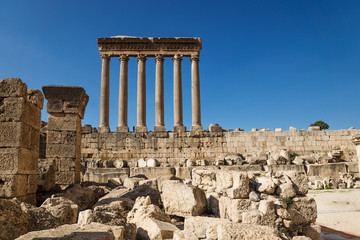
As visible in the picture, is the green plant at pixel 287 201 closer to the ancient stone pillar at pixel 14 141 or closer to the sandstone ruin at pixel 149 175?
the sandstone ruin at pixel 149 175

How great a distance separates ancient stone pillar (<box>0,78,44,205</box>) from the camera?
633 cm

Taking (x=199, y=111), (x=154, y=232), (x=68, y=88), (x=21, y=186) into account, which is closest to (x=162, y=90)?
(x=199, y=111)

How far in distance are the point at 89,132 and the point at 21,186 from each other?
1271cm

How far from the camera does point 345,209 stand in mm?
10320

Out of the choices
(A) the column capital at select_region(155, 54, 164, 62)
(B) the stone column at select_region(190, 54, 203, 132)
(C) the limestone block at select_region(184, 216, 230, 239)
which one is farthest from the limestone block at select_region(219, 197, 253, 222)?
(A) the column capital at select_region(155, 54, 164, 62)

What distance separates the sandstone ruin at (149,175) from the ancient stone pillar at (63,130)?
32mm

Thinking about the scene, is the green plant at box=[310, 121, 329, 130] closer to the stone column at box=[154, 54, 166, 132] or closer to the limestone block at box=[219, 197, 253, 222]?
the stone column at box=[154, 54, 166, 132]

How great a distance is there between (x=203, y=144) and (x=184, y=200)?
41.9ft

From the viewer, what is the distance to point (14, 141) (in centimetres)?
653

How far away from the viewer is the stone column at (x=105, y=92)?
2106cm

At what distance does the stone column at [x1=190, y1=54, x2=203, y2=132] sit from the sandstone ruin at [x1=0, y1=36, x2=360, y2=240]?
8 centimetres

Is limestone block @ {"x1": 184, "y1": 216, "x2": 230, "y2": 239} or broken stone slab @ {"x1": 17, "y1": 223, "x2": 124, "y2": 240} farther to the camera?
limestone block @ {"x1": 184, "y1": 216, "x2": 230, "y2": 239}

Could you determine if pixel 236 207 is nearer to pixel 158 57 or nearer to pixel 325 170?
pixel 325 170

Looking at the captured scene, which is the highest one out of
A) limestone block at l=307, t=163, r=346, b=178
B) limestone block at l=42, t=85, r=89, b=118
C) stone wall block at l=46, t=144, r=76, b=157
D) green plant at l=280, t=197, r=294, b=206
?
limestone block at l=42, t=85, r=89, b=118
